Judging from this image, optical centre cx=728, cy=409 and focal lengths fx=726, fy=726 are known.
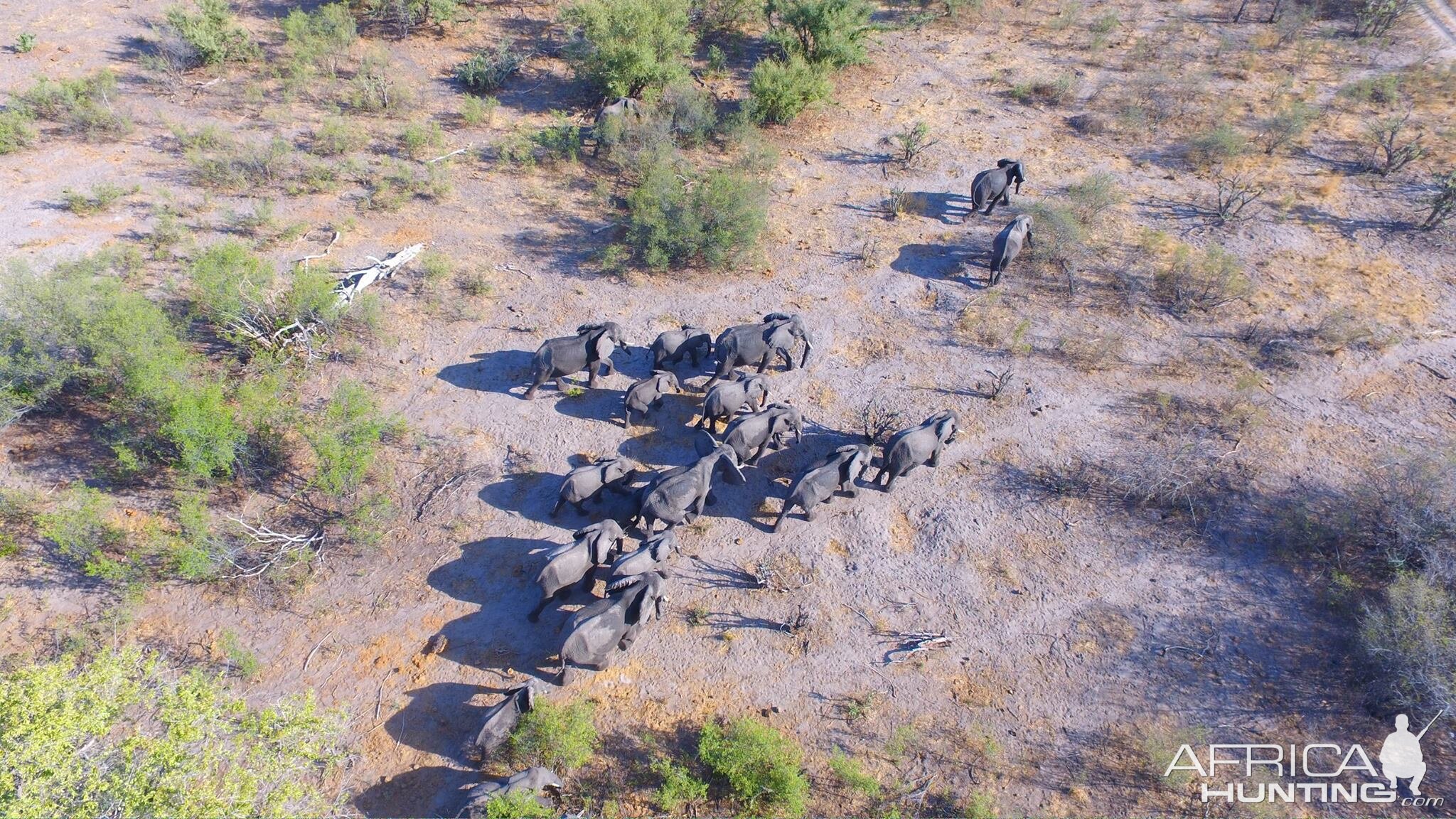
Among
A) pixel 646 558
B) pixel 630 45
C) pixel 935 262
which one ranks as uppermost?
pixel 630 45

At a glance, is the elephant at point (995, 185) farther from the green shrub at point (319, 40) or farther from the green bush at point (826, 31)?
the green shrub at point (319, 40)

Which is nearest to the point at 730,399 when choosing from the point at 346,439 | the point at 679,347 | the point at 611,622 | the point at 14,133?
the point at 679,347

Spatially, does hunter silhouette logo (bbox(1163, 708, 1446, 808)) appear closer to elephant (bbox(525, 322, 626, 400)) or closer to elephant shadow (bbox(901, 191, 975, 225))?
elephant (bbox(525, 322, 626, 400))

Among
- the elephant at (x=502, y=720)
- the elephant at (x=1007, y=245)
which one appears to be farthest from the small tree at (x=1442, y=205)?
the elephant at (x=502, y=720)

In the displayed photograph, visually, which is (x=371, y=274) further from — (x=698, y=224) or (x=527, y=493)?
(x=698, y=224)

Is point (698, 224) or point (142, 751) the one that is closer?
point (142, 751)

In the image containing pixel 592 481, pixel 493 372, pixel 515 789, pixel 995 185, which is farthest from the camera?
pixel 995 185

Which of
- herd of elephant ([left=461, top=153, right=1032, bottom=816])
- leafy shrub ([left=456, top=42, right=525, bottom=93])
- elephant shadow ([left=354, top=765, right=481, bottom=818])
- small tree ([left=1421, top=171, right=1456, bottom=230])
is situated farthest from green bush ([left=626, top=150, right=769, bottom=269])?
small tree ([left=1421, top=171, right=1456, bottom=230])
